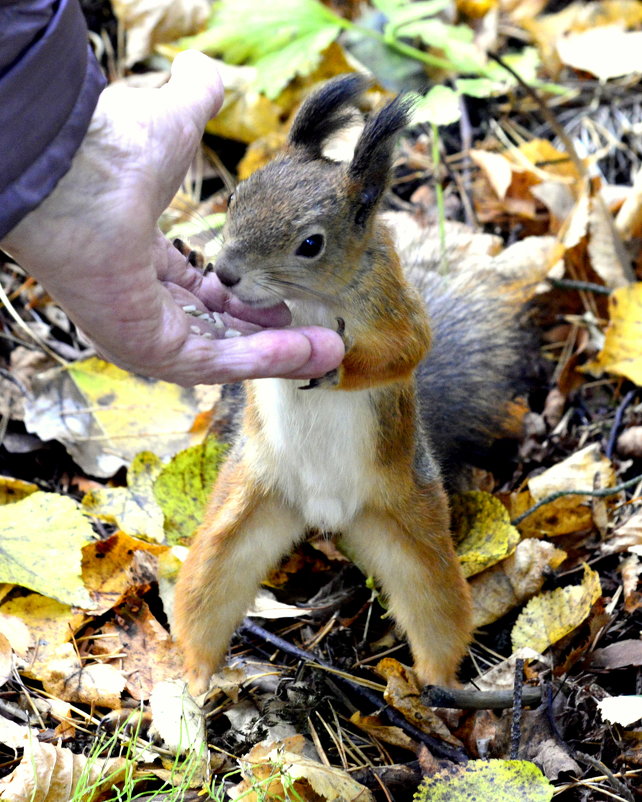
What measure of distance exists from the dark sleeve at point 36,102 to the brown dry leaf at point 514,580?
1.39 meters

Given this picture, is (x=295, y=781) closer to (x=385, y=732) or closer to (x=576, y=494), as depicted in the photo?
(x=385, y=732)

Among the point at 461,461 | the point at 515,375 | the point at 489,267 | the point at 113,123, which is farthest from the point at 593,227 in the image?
the point at 113,123

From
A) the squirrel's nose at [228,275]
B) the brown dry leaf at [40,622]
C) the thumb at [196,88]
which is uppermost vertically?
the thumb at [196,88]

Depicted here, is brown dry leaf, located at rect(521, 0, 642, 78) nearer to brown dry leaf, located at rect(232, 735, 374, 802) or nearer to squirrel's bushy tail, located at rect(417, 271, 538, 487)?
squirrel's bushy tail, located at rect(417, 271, 538, 487)

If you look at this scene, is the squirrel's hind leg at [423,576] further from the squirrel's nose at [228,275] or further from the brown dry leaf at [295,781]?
the squirrel's nose at [228,275]

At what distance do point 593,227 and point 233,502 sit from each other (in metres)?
1.56

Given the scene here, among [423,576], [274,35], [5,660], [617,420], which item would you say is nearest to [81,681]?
[5,660]

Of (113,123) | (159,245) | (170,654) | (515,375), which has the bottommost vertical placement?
(170,654)

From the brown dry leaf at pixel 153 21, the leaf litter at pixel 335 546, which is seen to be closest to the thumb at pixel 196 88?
the leaf litter at pixel 335 546

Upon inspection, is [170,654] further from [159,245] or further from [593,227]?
[593,227]

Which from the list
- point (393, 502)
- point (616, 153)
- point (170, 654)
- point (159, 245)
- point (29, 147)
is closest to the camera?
point (29, 147)

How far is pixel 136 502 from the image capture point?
8.07ft

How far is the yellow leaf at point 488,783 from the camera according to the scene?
1682mm

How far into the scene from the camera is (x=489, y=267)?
290 centimetres
